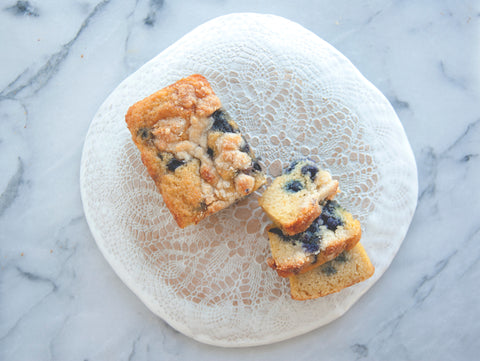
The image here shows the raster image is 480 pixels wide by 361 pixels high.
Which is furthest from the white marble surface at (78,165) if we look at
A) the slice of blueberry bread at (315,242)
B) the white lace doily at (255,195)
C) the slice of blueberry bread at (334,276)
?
the slice of blueberry bread at (315,242)

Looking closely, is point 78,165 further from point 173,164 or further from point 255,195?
point 255,195

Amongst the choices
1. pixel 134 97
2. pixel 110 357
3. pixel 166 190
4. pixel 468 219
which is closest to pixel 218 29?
pixel 134 97

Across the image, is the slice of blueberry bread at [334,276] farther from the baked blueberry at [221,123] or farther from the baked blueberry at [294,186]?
the baked blueberry at [221,123]

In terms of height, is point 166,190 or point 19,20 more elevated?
point 19,20

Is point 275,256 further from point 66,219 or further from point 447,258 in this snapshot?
point 66,219

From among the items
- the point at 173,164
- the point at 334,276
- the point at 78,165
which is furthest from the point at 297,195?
the point at 78,165
